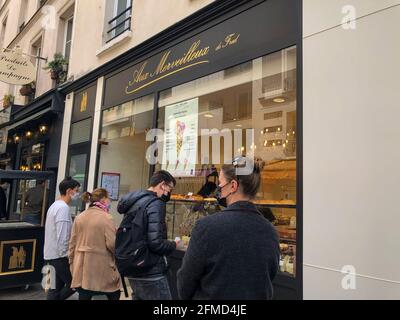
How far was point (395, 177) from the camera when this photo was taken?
300cm

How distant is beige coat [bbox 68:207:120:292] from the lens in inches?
158

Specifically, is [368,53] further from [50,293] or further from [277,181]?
[50,293]

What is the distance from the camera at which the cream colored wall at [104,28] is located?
6.21 metres

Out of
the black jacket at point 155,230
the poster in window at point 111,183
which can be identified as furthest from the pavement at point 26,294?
the black jacket at point 155,230

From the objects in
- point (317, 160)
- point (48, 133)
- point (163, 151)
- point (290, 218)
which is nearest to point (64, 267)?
point (163, 151)

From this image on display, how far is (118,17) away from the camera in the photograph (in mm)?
8070

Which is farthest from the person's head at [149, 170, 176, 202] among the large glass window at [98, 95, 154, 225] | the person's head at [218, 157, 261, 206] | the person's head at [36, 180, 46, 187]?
the person's head at [36, 180, 46, 187]

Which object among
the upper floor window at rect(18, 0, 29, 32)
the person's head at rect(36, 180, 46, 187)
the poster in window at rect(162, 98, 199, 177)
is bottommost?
the person's head at rect(36, 180, 46, 187)

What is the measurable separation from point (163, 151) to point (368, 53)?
3.75 meters

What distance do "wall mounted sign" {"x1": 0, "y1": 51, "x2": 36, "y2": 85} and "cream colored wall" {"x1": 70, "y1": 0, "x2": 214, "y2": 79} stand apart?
1.03 metres

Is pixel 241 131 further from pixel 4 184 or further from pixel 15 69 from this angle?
pixel 4 184

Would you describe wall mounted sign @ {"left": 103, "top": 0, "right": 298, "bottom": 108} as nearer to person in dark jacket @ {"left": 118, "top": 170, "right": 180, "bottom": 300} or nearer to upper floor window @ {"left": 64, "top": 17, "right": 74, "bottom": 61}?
person in dark jacket @ {"left": 118, "top": 170, "right": 180, "bottom": 300}

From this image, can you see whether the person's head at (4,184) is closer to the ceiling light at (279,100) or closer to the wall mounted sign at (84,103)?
the wall mounted sign at (84,103)
